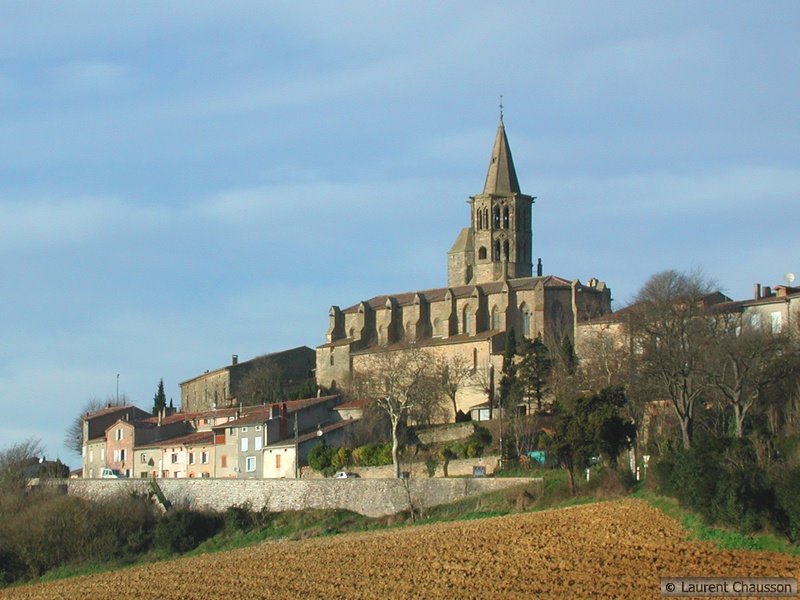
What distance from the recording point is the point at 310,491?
186ft

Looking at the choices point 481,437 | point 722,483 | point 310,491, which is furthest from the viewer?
point 481,437

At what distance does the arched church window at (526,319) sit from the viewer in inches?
3556

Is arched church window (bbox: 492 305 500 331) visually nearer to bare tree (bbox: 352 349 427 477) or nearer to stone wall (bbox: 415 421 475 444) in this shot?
bare tree (bbox: 352 349 427 477)

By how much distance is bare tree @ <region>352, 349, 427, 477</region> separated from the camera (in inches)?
2672

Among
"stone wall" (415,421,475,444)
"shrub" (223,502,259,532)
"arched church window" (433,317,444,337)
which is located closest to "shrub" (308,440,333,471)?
"stone wall" (415,421,475,444)

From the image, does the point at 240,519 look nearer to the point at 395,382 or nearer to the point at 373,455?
the point at 373,455

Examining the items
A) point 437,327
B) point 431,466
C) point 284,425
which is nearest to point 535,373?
point 284,425

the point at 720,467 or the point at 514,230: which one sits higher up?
the point at 514,230

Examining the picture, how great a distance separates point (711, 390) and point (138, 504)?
71.2 feet


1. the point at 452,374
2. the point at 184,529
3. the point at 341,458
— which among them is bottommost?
the point at 184,529

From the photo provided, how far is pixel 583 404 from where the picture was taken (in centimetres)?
5131

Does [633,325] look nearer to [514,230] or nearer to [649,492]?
[649,492]

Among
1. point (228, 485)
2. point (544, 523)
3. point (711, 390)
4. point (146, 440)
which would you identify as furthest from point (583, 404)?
point (146, 440)

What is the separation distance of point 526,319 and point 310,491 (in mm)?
36211
